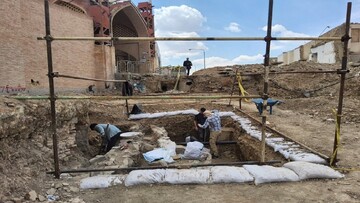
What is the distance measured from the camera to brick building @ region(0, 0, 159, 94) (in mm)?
11180

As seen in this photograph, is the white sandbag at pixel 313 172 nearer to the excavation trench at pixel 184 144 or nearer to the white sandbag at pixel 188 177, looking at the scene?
the white sandbag at pixel 188 177

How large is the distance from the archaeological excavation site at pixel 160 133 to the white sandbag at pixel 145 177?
0.04ft

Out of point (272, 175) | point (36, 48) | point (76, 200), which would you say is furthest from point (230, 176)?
point (36, 48)

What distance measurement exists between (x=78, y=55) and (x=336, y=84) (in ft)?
50.0

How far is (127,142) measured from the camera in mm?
7168

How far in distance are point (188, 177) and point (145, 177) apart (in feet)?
1.74

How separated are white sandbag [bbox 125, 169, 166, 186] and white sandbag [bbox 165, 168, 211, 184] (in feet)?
0.29

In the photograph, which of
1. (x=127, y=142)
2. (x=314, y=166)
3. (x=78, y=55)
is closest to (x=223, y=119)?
(x=127, y=142)

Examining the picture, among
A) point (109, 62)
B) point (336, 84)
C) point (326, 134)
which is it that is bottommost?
point (326, 134)

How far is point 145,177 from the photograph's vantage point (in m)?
3.36

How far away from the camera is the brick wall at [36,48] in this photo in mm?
11078

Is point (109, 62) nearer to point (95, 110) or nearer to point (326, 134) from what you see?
point (95, 110)

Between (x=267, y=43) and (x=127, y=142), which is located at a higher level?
(x=267, y=43)

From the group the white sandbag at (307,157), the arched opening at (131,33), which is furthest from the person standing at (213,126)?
the arched opening at (131,33)
